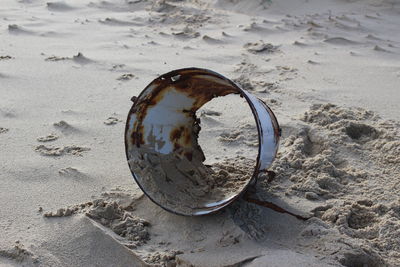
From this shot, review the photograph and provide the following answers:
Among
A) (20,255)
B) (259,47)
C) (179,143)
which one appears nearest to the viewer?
(20,255)

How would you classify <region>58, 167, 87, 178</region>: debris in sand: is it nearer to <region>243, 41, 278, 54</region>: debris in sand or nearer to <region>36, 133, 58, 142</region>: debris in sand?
<region>36, 133, 58, 142</region>: debris in sand

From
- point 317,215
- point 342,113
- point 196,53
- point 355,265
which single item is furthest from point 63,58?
point 355,265

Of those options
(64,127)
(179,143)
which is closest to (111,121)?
(64,127)

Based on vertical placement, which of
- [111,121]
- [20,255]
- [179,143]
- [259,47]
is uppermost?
[259,47]

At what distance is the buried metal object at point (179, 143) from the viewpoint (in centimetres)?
238

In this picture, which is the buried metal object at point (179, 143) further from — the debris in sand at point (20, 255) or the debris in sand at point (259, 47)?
the debris in sand at point (259, 47)

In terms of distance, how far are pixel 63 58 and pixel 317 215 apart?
118 inches

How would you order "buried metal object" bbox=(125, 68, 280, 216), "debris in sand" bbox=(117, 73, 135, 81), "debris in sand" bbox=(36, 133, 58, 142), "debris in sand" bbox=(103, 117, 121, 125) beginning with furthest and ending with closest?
"debris in sand" bbox=(117, 73, 135, 81)
"debris in sand" bbox=(103, 117, 121, 125)
"debris in sand" bbox=(36, 133, 58, 142)
"buried metal object" bbox=(125, 68, 280, 216)

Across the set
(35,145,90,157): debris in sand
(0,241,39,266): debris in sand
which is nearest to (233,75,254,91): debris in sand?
(35,145,90,157): debris in sand

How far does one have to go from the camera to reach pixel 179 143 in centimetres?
276

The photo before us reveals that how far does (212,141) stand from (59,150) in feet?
2.90

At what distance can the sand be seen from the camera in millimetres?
2189

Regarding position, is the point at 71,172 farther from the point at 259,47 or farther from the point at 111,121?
the point at 259,47

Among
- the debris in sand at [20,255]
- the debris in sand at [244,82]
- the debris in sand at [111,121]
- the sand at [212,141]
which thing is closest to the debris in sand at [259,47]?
the sand at [212,141]
